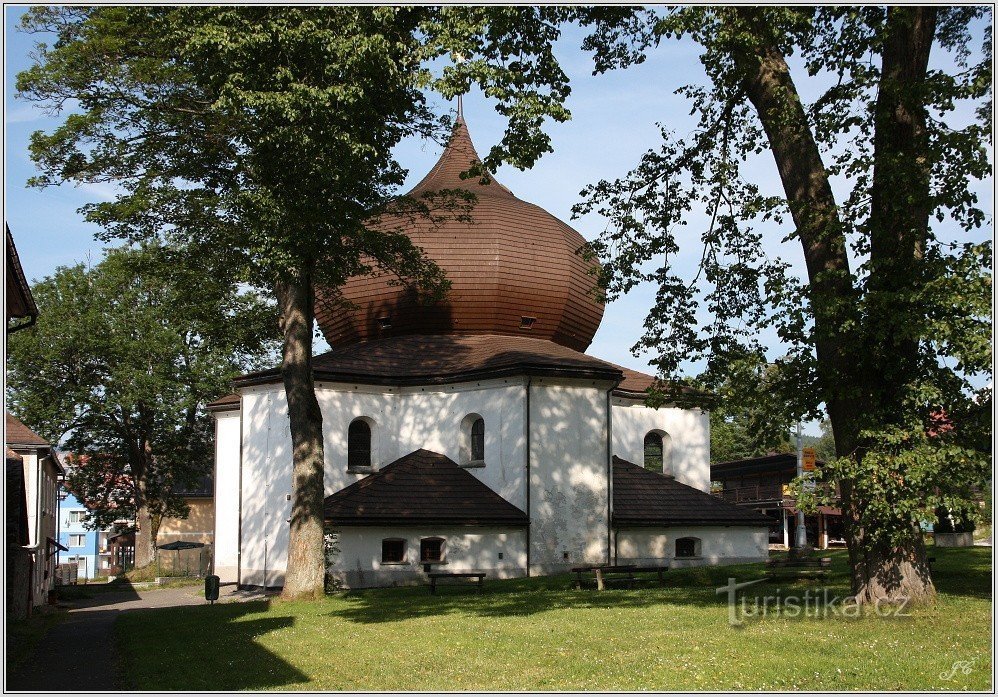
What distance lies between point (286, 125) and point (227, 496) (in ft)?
64.4

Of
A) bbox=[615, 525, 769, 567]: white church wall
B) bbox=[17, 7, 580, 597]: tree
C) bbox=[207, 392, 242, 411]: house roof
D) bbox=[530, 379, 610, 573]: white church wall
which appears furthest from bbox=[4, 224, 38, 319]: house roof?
bbox=[615, 525, 769, 567]: white church wall

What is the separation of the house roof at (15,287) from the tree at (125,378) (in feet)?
86.9

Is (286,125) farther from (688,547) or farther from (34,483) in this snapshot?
(688,547)

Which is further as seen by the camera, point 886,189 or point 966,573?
point 966,573

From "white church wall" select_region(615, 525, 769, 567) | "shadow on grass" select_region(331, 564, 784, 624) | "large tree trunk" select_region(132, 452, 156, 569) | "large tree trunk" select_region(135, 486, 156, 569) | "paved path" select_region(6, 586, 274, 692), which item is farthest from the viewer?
"large tree trunk" select_region(132, 452, 156, 569)

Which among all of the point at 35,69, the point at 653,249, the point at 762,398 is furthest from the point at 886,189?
the point at 35,69

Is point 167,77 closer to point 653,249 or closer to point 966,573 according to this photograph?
point 653,249

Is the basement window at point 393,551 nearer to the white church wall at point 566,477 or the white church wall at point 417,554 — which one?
the white church wall at point 417,554

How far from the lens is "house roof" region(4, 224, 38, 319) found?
1448 centimetres

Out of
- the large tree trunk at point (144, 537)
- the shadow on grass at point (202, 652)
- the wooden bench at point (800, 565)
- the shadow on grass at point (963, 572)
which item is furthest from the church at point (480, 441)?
the large tree trunk at point (144, 537)

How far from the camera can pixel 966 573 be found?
779 inches

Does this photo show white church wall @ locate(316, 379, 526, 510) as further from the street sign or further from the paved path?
the street sign

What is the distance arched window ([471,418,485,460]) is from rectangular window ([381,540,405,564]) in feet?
12.3

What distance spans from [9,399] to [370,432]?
20077mm
